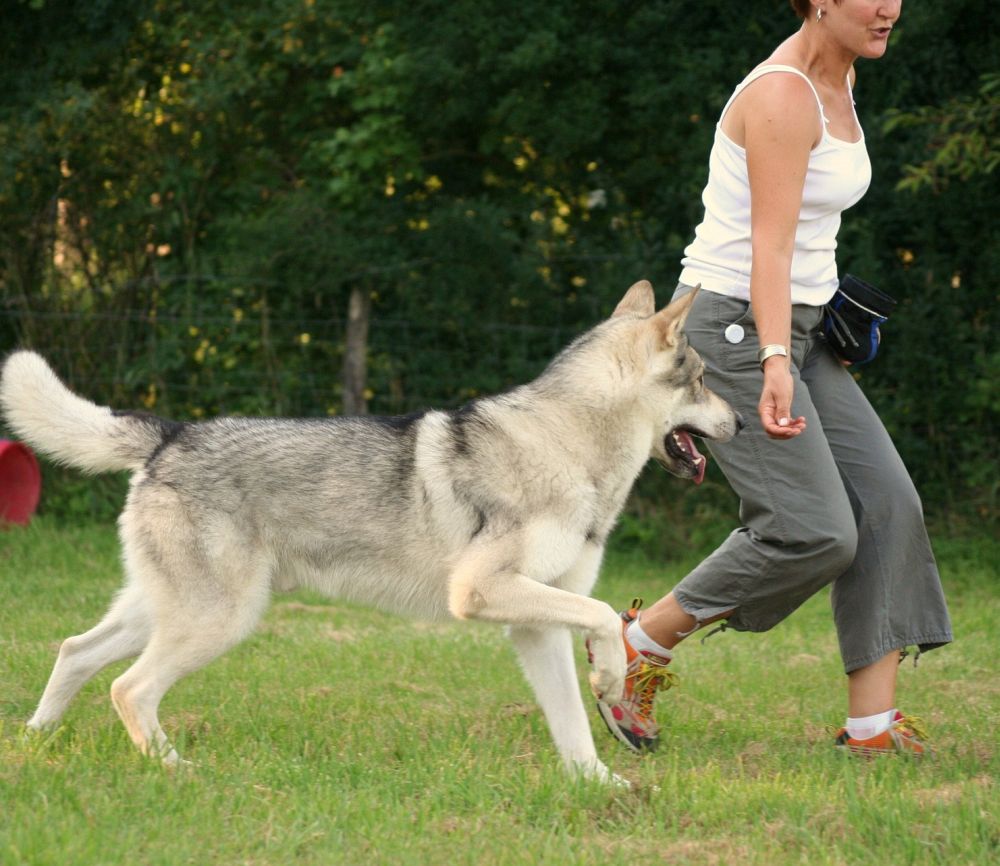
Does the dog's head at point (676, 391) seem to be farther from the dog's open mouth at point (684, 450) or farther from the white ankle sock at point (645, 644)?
the white ankle sock at point (645, 644)

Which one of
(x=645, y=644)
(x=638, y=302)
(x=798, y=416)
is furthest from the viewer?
(x=638, y=302)

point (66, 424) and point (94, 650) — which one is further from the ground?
point (66, 424)

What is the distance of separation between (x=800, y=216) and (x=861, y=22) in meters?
0.56

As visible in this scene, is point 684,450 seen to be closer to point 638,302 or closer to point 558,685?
point 638,302

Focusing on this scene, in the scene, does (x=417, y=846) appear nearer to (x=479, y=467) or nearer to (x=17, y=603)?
(x=479, y=467)

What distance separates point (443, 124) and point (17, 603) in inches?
190

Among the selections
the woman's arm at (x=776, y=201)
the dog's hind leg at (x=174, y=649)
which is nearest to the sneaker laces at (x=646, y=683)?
the woman's arm at (x=776, y=201)

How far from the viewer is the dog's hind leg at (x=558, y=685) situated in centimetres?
412

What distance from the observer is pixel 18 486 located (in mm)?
8594

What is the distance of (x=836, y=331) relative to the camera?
428 centimetres

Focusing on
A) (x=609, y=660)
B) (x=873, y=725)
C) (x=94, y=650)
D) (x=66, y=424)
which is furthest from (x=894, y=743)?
(x=66, y=424)

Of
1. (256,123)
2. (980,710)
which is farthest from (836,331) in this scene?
(256,123)

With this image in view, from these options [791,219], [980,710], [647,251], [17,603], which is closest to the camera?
[791,219]

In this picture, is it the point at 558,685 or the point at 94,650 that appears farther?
the point at 94,650
